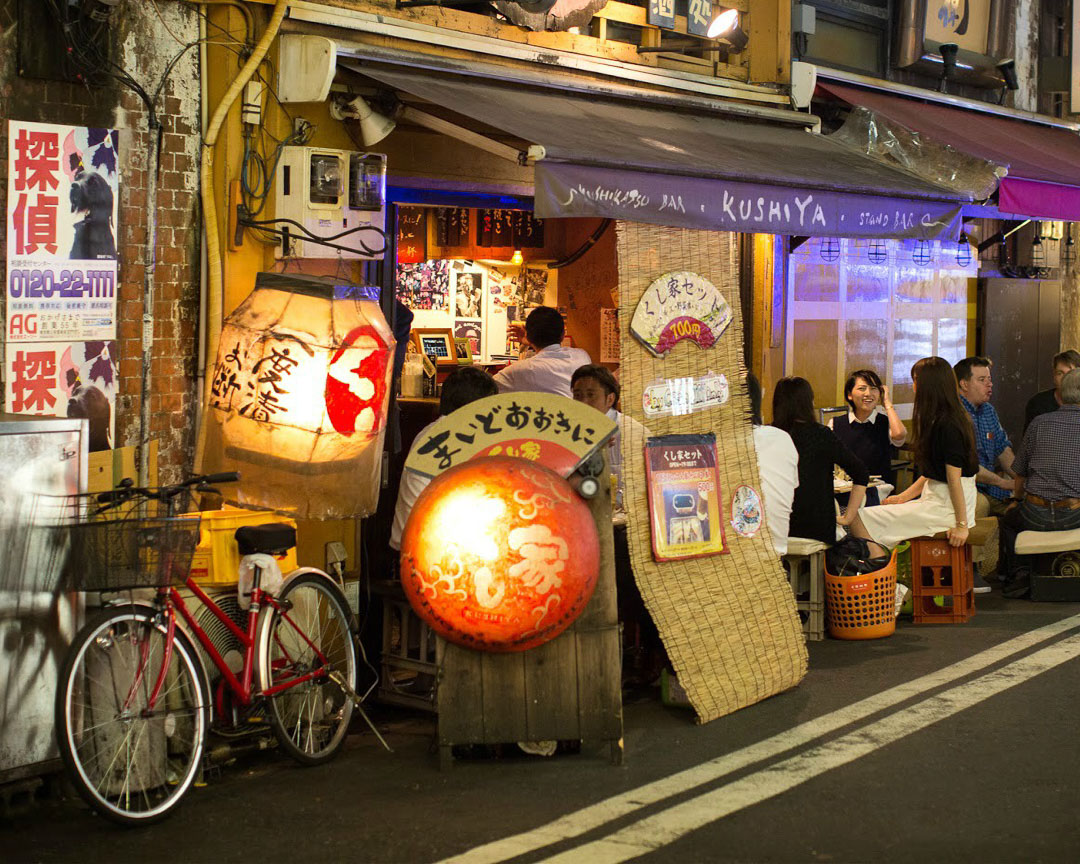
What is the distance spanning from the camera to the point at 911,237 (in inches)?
423

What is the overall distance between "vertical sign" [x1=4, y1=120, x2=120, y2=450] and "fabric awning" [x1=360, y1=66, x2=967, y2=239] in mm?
1771

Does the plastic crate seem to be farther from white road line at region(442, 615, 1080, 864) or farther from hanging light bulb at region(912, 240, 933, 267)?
hanging light bulb at region(912, 240, 933, 267)

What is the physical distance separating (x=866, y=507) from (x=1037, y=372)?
24.1 ft

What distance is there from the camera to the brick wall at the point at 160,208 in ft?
25.7

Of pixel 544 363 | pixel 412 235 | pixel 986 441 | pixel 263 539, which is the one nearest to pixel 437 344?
pixel 412 235

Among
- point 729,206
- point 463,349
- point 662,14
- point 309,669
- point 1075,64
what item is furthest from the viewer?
point 1075,64

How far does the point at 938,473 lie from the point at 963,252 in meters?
6.07

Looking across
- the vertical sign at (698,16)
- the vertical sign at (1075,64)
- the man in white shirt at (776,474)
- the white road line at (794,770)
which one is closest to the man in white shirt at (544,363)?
the man in white shirt at (776,474)

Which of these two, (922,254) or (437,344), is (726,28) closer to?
(437,344)

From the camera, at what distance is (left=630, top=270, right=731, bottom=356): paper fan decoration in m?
8.12

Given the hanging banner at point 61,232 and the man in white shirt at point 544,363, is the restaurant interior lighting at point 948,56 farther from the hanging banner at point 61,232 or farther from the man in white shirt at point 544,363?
the hanging banner at point 61,232

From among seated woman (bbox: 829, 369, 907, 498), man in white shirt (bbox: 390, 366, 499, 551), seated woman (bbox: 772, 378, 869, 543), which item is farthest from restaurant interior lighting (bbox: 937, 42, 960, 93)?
man in white shirt (bbox: 390, 366, 499, 551)

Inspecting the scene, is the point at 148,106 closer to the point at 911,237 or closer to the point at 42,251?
the point at 42,251

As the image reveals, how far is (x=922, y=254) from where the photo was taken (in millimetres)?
15641
